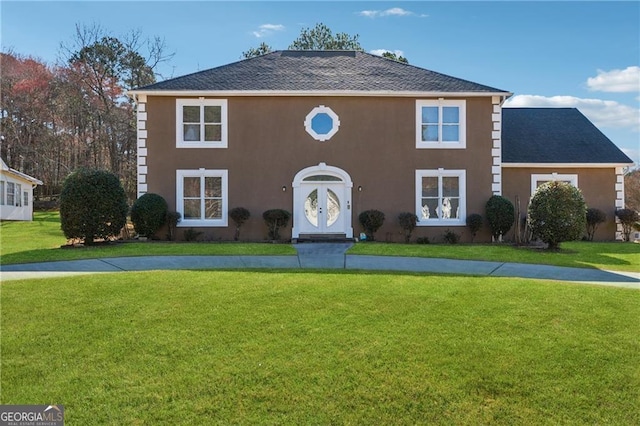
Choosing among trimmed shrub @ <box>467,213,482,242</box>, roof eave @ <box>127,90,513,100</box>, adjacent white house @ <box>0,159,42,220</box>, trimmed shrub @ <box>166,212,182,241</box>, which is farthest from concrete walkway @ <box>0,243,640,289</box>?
adjacent white house @ <box>0,159,42,220</box>

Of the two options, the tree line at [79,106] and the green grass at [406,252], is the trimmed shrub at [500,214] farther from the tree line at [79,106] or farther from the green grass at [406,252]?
the tree line at [79,106]

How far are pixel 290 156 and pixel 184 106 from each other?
170 inches

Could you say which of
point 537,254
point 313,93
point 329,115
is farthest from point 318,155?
point 537,254

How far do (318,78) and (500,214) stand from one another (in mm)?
8435

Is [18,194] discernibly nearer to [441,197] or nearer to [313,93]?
[313,93]

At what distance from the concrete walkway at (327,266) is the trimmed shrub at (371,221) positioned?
15.6ft

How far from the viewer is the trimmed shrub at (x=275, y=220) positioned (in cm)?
1688

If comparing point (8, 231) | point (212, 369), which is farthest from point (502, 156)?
point (8, 231)

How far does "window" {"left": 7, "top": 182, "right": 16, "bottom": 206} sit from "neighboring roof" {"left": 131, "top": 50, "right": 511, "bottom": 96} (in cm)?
1719

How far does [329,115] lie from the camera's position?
57.4ft

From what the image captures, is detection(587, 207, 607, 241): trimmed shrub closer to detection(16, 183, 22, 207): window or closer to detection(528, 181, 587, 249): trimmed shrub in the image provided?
detection(528, 181, 587, 249): trimmed shrub

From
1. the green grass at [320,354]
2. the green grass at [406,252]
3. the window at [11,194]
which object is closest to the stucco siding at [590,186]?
the green grass at [406,252]

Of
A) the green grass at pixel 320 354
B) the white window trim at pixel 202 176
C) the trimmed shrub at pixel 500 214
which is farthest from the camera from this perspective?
the white window trim at pixel 202 176

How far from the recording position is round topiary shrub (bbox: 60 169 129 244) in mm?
13688
